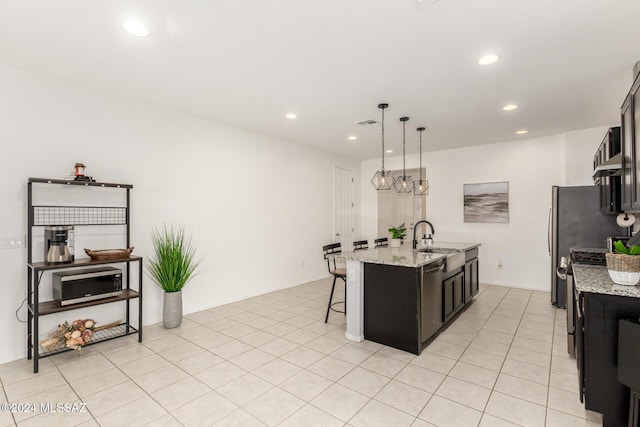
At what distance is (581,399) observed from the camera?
226cm

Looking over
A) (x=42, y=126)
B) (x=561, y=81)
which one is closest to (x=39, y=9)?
(x=42, y=126)

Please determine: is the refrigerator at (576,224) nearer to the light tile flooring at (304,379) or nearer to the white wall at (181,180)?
the light tile flooring at (304,379)

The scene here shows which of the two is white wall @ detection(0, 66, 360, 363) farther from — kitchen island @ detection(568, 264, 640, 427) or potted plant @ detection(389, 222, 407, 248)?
kitchen island @ detection(568, 264, 640, 427)

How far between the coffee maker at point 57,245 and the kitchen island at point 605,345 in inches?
164

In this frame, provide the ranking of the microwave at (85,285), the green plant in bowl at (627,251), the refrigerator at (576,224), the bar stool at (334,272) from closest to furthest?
the green plant in bowl at (627,251), the microwave at (85,285), the bar stool at (334,272), the refrigerator at (576,224)

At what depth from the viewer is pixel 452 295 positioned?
3.88 metres

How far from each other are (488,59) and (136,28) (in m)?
2.84

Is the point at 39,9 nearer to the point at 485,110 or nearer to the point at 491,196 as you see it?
the point at 485,110

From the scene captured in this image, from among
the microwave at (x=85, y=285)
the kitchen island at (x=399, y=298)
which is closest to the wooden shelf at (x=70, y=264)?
the microwave at (x=85, y=285)

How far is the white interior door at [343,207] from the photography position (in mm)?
7008

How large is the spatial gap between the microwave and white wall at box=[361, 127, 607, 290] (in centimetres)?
573

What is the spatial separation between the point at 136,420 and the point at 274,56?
9.58 feet

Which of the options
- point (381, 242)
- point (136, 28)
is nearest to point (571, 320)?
point (381, 242)

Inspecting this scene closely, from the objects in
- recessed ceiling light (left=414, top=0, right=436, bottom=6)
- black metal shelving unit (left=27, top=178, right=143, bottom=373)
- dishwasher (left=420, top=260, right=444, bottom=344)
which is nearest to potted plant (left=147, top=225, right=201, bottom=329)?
black metal shelving unit (left=27, top=178, right=143, bottom=373)
